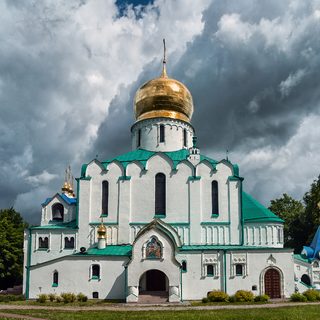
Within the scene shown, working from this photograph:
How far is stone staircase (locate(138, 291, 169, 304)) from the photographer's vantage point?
66.5 ft

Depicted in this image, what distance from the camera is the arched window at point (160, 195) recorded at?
25562 millimetres

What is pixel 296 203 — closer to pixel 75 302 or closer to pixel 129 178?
pixel 129 178

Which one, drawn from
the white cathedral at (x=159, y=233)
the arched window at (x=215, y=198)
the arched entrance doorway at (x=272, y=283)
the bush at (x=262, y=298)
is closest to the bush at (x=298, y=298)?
the bush at (x=262, y=298)

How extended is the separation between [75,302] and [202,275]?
790cm

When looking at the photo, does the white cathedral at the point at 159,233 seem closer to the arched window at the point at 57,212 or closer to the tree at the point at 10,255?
the arched window at the point at 57,212

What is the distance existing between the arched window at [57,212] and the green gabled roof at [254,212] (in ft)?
46.0

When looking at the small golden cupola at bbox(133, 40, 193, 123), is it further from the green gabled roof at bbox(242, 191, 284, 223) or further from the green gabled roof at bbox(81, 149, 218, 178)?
the green gabled roof at bbox(242, 191, 284, 223)

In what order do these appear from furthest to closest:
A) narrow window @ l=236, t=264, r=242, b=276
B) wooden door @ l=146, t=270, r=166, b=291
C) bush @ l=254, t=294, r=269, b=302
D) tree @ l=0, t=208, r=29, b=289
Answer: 1. tree @ l=0, t=208, r=29, b=289
2. wooden door @ l=146, t=270, r=166, b=291
3. narrow window @ l=236, t=264, r=242, b=276
4. bush @ l=254, t=294, r=269, b=302

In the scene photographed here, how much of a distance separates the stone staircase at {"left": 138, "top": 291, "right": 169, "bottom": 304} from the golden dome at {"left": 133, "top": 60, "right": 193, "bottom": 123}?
1520cm

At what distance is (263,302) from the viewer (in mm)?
19672

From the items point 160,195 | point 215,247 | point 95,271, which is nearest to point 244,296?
point 215,247

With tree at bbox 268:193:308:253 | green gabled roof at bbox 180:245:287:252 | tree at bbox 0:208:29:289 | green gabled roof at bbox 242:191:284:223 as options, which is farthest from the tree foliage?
tree at bbox 0:208:29:289

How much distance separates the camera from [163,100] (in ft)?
103

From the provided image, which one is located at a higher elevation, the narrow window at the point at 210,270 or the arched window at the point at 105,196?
the arched window at the point at 105,196
